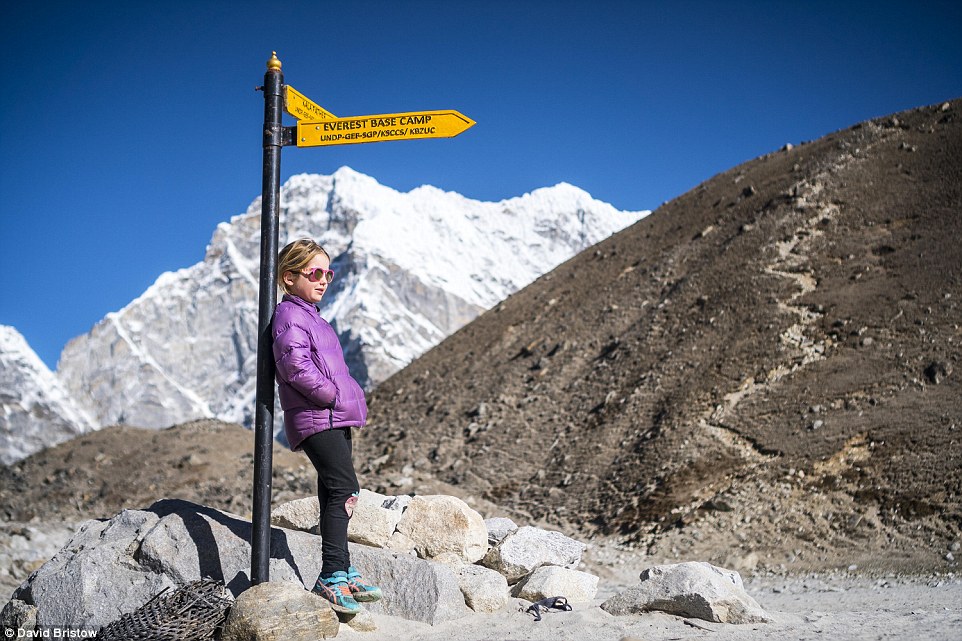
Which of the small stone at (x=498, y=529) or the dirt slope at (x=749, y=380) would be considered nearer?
the small stone at (x=498, y=529)

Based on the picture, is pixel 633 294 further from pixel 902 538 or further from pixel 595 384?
pixel 902 538

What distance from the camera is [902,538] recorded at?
9.94 m

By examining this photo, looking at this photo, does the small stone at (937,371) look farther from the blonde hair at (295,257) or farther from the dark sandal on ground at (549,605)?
the blonde hair at (295,257)

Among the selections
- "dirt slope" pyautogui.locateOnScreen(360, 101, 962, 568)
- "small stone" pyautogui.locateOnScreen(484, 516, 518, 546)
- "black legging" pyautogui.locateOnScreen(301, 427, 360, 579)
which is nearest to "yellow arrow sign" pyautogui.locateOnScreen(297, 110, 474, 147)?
"black legging" pyautogui.locateOnScreen(301, 427, 360, 579)

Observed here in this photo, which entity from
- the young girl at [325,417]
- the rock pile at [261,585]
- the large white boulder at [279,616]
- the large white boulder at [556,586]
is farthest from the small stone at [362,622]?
the large white boulder at [556,586]

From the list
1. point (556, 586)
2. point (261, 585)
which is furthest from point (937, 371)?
point (261, 585)

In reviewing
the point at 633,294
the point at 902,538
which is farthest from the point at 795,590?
the point at 633,294

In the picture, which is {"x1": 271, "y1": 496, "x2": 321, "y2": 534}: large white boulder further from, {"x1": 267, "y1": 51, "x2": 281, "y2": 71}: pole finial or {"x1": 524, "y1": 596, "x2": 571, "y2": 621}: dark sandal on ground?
{"x1": 267, "y1": 51, "x2": 281, "y2": 71}: pole finial

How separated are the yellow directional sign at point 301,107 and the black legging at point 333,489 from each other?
7.18 ft

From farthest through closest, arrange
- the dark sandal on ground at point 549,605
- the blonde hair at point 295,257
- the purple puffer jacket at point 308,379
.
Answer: the dark sandal on ground at point 549,605 < the blonde hair at point 295,257 < the purple puffer jacket at point 308,379

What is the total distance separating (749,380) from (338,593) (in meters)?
11.3

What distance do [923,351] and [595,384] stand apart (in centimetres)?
662

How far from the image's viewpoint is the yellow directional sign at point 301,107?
550 centimetres

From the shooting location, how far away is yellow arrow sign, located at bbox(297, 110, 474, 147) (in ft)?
17.7
